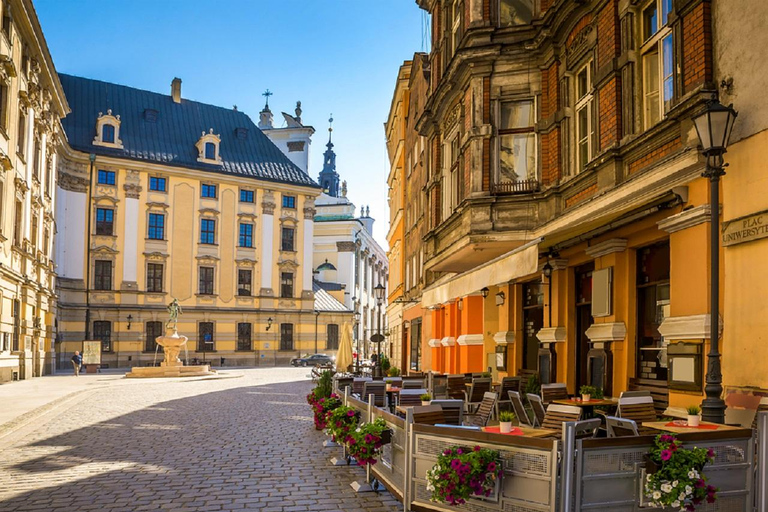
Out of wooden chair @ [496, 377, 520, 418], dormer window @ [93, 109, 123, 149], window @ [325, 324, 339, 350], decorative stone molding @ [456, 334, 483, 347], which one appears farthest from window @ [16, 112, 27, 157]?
window @ [325, 324, 339, 350]

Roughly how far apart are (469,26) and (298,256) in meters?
45.4

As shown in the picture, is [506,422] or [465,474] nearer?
[465,474]

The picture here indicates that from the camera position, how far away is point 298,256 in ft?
197

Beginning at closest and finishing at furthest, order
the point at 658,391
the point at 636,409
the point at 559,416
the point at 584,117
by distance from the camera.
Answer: the point at 559,416 → the point at 636,409 → the point at 658,391 → the point at 584,117

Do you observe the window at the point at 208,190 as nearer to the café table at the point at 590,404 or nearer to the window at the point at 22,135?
the window at the point at 22,135

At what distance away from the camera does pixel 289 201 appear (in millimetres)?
60438

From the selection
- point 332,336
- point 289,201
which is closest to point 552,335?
point 289,201

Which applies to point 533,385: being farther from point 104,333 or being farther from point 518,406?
point 104,333

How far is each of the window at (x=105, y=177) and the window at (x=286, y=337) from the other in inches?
648

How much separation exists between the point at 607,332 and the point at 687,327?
3.37 m

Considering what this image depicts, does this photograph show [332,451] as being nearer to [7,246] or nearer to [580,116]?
[580,116]

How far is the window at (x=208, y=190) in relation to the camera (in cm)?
5678

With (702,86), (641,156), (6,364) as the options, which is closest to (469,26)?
(641,156)

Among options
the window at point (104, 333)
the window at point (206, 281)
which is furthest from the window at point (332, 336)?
the window at point (104, 333)
